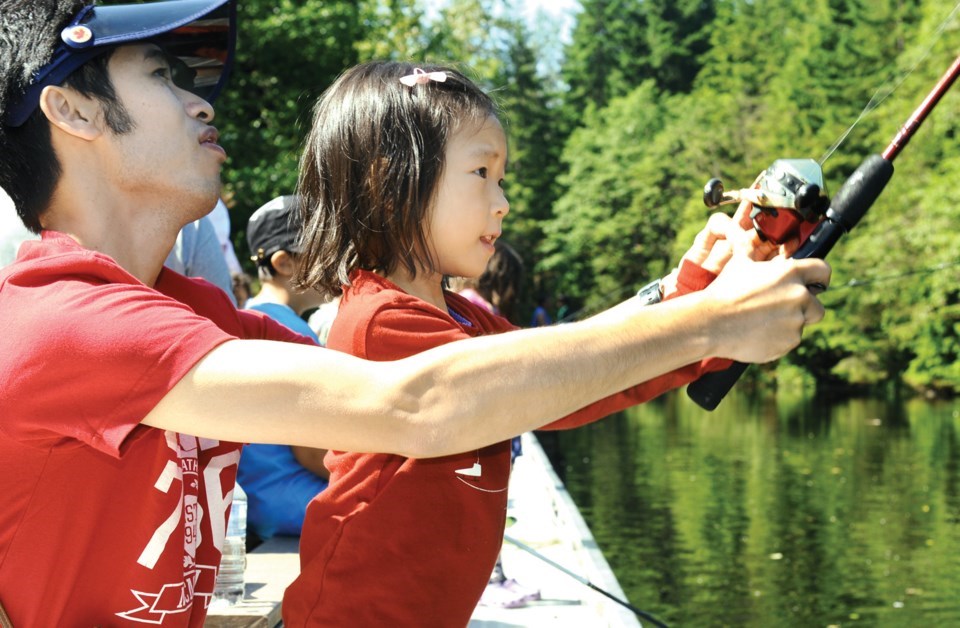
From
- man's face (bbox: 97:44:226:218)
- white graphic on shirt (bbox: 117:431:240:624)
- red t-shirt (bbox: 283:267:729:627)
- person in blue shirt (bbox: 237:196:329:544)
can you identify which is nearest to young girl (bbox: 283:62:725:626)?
red t-shirt (bbox: 283:267:729:627)

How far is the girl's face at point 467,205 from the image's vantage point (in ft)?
7.41

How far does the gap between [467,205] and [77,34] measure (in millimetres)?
741

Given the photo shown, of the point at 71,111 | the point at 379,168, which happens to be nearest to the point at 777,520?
the point at 379,168

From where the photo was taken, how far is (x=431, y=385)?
161 centimetres

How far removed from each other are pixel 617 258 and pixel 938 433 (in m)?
32.9

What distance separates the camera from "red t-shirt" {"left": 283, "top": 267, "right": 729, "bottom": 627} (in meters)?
2.04

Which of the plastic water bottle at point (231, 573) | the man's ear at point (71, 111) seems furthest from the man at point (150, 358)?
the plastic water bottle at point (231, 573)

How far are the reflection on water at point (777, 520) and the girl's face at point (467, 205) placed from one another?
7.26 meters

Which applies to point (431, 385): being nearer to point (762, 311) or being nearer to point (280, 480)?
point (762, 311)

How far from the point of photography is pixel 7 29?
1.97 metres

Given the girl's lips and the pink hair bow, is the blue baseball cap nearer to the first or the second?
the girl's lips

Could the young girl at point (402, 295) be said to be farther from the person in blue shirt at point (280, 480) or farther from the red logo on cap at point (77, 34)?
the person in blue shirt at point (280, 480)

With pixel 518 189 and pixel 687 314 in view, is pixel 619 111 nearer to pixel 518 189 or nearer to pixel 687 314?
pixel 518 189

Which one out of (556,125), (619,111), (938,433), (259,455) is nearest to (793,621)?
(259,455)
